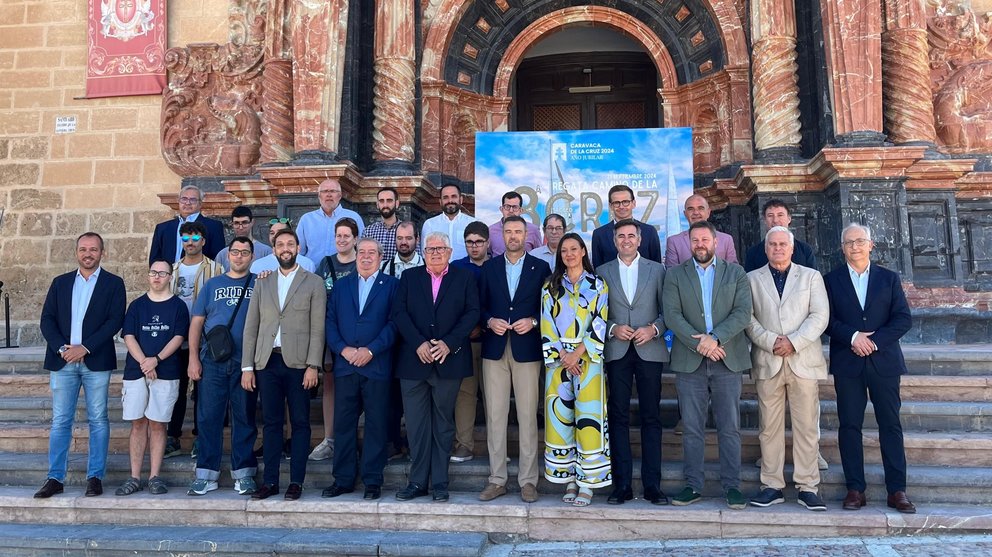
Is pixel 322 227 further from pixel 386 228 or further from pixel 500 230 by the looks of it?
pixel 500 230

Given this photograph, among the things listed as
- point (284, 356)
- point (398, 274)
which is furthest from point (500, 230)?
point (284, 356)

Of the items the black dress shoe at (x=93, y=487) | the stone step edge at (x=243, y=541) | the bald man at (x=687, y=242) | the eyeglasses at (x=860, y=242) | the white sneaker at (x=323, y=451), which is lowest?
the stone step edge at (x=243, y=541)

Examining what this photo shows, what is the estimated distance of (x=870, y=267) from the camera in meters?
4.56

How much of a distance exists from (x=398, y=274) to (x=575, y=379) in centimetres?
170

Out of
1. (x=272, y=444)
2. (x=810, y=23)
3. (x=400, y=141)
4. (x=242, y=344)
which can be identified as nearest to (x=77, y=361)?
(x=242, y=344)

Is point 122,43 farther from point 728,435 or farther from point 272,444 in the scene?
point 728,435

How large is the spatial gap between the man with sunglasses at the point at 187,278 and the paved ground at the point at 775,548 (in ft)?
9.17

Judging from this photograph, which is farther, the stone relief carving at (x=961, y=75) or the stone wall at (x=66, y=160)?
the stone wall at (x=66, y=160)

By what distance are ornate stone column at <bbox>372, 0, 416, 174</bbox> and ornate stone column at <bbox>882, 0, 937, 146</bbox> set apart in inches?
215

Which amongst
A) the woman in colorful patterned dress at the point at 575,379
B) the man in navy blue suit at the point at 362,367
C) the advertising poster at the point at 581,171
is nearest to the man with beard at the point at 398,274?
the man in navy blue suit at the point at 362,367

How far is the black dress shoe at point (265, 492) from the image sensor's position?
4.64 m

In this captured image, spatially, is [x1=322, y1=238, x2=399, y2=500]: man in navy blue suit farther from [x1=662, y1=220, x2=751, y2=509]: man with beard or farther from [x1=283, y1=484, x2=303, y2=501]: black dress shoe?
[x1=662, y1=220, x2=751, y2=509]: man with beard

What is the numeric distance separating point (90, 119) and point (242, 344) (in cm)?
680

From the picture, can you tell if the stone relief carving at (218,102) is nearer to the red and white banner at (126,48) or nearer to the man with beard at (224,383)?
the red and white banner at (126,48)
